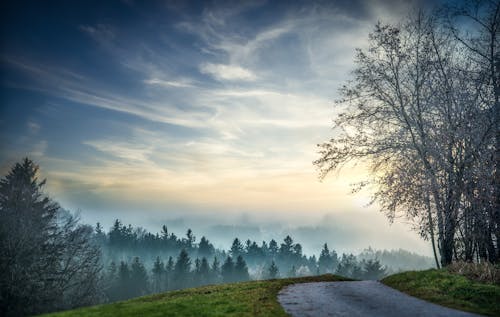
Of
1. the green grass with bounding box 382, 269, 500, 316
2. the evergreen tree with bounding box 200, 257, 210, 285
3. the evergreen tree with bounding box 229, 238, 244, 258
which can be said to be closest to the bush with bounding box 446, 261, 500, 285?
the green grass with bounding box 382, 269, 500, 316

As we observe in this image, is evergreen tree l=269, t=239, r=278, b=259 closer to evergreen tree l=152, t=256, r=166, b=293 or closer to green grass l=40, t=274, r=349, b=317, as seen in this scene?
evergreen tree l=152, t=256, r=166, b=293

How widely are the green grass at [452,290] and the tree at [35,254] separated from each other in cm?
2922

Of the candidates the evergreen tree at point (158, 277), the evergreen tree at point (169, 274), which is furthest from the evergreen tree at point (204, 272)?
the evergreen tree at point (158, 277)

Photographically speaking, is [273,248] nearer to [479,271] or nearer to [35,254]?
[35,254]

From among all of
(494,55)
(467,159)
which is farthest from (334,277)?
(494,55)

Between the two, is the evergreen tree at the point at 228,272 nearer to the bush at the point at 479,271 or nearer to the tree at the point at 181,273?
the tree at the point at 181,273

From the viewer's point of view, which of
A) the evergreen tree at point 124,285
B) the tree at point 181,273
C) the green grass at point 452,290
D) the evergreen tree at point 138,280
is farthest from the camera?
the tree at point 181,273

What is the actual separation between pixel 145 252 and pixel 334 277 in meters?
169

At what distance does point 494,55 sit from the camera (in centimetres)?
2078

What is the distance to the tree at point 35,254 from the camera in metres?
29.3

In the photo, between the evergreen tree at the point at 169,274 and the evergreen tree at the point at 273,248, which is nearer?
the evergreen tree at the point at 169,274

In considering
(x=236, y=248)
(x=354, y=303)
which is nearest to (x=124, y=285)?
(x=236, y=248)

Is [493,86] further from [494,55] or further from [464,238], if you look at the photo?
[464,238]

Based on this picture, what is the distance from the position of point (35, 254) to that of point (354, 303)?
103 ft
